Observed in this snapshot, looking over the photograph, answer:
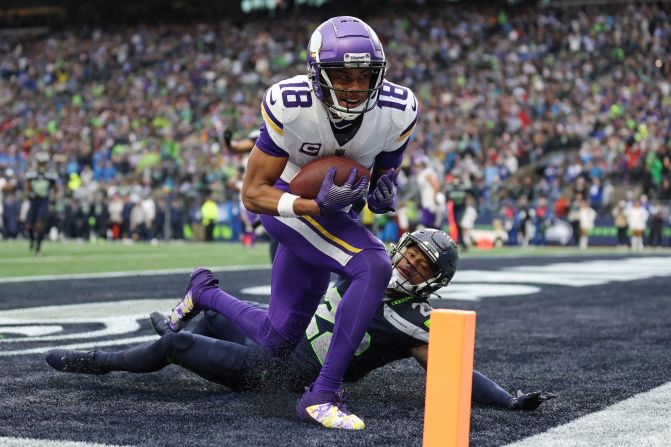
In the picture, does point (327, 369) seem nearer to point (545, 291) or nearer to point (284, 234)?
point (284, 234)

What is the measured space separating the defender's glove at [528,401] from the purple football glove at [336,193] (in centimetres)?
95

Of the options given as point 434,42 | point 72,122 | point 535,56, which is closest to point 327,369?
point 535,56

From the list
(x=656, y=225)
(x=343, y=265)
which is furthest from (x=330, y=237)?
(x=656, y=225)

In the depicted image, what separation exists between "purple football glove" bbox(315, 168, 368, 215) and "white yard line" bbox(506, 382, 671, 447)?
3.45ft

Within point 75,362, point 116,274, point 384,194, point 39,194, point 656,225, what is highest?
point 384,194

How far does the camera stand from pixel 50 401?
3664mm

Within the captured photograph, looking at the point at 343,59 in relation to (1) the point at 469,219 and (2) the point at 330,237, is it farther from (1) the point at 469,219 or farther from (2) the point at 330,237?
(1) the point at 469,219

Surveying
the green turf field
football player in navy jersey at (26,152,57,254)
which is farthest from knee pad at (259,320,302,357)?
football player in navy jersey at (26,152,57,254)

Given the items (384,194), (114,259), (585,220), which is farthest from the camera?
(585,220)

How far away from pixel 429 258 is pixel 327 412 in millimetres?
750

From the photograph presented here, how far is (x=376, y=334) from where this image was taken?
3781 mm

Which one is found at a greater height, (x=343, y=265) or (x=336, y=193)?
(x=336, y=193)

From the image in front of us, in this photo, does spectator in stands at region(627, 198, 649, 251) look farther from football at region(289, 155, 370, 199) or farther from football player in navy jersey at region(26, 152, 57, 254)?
football at region(289, 155, 370, 199)

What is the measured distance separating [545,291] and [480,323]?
274 cm
